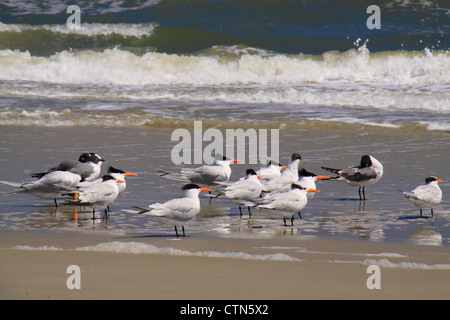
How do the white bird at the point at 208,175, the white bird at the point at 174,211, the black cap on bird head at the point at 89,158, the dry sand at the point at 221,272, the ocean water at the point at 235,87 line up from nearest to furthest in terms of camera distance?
the dry sand at the point at 221,272, the white bird at the point at 174,211, the ocean water at the point at 235,87, the white bird at the point at 208,175, the black cap on bird head at the point at 89,158

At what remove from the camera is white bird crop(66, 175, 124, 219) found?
653cm

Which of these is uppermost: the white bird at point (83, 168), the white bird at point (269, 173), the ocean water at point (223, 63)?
the ocean water at point (223, 63)

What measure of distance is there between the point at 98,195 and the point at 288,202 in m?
1.84

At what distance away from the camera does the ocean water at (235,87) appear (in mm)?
7492

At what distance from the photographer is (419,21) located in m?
23.3

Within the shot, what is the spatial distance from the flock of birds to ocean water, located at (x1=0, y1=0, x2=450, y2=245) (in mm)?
224

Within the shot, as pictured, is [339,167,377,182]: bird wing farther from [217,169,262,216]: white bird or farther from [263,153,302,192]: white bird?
[217,169,262,216]: white bird

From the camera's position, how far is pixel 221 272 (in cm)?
457

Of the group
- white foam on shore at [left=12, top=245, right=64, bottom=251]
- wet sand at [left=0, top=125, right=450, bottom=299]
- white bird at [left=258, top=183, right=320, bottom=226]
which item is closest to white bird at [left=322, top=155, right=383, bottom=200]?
wet sand at [left=0, top=125, right=450, bottom=299]

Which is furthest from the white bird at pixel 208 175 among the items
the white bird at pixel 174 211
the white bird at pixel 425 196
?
the white bird at pixel 425 196

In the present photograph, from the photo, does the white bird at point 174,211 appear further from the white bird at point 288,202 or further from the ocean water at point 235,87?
the white bird at point 288,202

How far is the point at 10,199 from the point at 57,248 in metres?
2.59

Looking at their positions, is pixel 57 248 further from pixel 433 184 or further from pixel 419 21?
pixel 419 21

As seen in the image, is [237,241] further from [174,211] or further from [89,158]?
[89,158]
